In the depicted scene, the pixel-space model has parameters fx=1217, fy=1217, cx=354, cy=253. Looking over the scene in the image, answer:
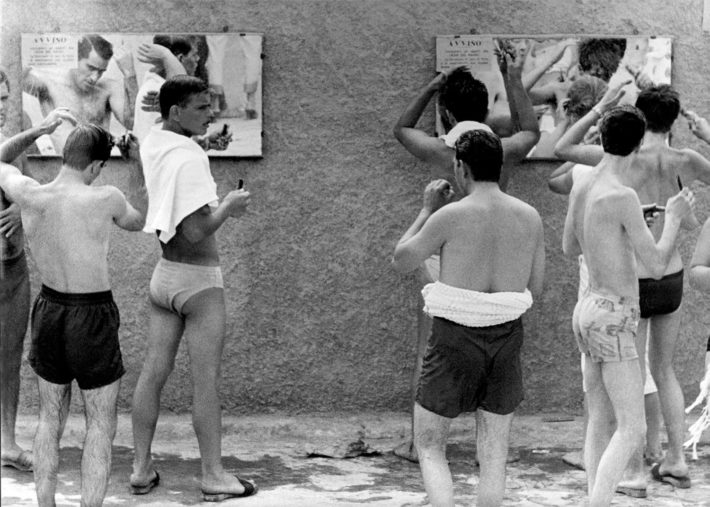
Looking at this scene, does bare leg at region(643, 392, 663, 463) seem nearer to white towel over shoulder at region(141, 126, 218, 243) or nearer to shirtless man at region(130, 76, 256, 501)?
shirtless man at region(130, 76, 256, 501)

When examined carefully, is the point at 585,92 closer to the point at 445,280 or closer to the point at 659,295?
the point at 659,295

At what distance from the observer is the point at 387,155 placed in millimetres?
6844

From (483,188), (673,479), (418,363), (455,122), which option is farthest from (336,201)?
(673,479)

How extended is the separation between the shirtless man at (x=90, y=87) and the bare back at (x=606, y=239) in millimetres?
2797

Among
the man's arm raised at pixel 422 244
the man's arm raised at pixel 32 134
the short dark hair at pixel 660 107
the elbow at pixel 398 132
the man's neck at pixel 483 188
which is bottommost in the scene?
the man's arm raised at pixel 422 244

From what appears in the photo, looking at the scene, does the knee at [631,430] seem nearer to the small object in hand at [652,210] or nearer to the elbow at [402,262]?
the small object in hand at [652,210]

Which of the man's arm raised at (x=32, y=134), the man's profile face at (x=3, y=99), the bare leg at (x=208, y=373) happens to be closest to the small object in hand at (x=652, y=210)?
the bare leg at (x=208, y=373)

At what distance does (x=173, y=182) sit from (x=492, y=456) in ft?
6.30

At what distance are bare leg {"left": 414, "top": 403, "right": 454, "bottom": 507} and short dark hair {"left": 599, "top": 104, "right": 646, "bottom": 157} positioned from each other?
1379 mm

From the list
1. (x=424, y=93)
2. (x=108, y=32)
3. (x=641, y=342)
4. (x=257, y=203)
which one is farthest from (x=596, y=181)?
(x=108, y=32)

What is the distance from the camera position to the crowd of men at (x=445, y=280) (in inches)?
192

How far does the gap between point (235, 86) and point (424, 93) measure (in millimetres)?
1107

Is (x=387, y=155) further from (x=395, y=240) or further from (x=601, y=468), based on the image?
(x=601, y=468)

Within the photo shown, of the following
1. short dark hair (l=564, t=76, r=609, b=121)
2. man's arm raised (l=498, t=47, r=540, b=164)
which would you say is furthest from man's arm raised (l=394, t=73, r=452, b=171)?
short dark hair (l=564, t=76, r=609, b=121)
